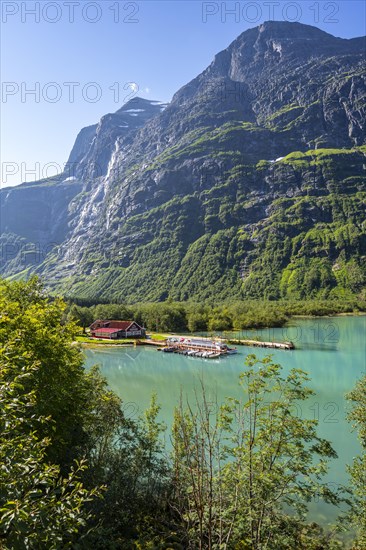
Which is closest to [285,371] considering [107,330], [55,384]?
[55,384]

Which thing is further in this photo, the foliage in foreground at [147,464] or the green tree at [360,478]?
the green tree at [360,478]

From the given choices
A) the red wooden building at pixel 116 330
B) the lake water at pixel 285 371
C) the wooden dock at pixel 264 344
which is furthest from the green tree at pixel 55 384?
the red wooden building at pixel 116 330

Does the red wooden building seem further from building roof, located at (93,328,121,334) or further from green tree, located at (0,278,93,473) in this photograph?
green tree, located at (0,278,93,473)

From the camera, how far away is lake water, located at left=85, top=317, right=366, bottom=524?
110ft

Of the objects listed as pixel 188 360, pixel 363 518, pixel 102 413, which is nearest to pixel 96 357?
pixel 188 360

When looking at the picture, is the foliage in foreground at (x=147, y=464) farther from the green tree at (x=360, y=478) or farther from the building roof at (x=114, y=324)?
the building roof at (x=114, y=324)

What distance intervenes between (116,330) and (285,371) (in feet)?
209

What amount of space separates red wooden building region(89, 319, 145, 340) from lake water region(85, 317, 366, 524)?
67.5 ft

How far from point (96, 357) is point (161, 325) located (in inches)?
1874

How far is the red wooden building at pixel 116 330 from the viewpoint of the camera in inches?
4515

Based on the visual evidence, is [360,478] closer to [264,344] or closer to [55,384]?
[55,384]

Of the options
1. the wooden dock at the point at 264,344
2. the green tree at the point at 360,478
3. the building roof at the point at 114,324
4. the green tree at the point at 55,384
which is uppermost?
the green tree at the point at 55,384

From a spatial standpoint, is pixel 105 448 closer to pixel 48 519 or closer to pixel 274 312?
pixel 48 519

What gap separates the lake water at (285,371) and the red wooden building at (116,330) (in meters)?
20.6
